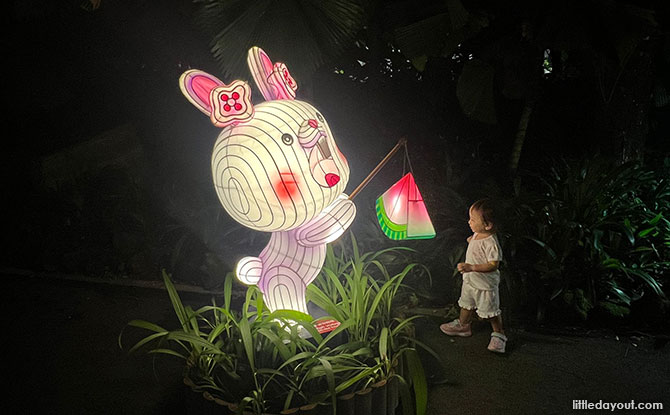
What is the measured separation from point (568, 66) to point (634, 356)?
9.93 feet

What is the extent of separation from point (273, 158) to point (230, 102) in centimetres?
30

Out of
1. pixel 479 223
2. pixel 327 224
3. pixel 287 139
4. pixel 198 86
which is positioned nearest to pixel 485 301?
pixel 479 223

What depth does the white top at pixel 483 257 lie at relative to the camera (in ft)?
11.0

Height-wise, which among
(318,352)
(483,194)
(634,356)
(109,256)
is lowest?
(634,356)

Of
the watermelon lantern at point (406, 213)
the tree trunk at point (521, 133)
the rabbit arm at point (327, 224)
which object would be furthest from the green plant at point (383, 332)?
the tree trunk at point (521, 133)

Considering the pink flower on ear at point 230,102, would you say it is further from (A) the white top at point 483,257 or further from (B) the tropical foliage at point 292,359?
(A) the white top at point 483,257

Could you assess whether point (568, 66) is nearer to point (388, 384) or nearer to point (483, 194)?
point (483, 194)

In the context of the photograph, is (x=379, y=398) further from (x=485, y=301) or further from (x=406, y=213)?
(x=485, y=301)

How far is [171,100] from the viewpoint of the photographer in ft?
19.7

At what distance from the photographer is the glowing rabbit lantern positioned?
263 centimetres

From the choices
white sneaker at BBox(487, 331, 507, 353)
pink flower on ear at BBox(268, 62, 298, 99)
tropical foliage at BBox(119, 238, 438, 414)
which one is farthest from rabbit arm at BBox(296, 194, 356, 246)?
white sneaker at BBox(487, 331, 507, 353)

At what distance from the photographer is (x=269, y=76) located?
2.80 meters

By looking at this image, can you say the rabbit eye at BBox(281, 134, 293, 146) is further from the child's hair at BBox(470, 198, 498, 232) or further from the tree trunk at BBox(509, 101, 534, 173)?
the tree trunk at BBox(509, 101, 534, 173)

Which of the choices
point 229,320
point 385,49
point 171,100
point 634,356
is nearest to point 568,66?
point 385,49
